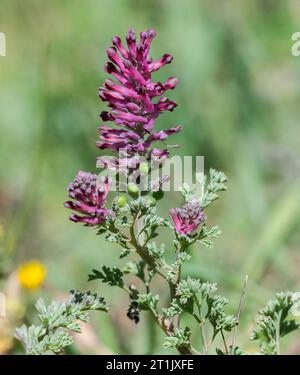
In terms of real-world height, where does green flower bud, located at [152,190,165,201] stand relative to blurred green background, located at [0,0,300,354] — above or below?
below

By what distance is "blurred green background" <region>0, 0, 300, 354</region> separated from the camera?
2896 mm

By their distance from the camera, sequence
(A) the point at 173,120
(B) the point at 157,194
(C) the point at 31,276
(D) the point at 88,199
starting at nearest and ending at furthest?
(D) the point at 88,199 < (B) the point at 157,194 < (C) the point at 31,276 < (A) the point at 173,120

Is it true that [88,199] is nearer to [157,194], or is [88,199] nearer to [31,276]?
[157,194]

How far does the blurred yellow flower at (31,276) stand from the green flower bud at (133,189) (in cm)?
98

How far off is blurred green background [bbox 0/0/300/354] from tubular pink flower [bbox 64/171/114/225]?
1.05 meters

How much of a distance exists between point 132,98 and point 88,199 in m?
0.23

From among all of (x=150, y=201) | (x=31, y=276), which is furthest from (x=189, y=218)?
(x=31, y=276)

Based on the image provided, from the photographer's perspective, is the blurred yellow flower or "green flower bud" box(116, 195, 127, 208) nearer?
"green flower bud" box(116, 195, 127, 208)

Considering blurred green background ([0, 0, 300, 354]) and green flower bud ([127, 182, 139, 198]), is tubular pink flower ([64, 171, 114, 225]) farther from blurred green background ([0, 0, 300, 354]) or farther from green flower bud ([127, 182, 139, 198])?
blurred green background ([0, 0, 300, 354])

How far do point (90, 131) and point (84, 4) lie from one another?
0.88 meters

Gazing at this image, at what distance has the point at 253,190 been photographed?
2.96 meters

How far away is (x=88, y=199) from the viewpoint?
4.40 feet

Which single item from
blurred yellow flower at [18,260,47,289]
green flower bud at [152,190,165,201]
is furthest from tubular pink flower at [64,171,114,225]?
blurred yellow flower at [18,260,47,289]
